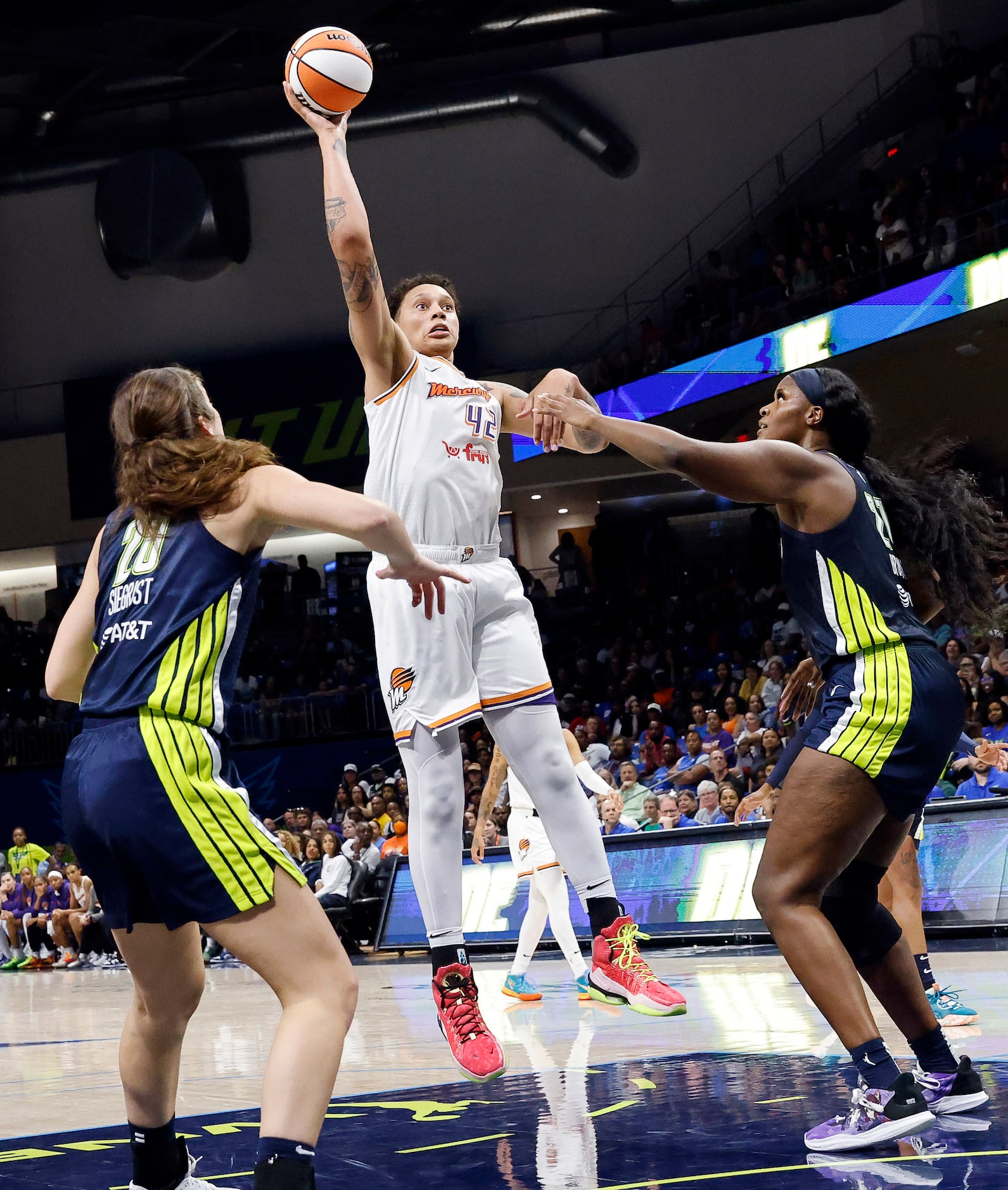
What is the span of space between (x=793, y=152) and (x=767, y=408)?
1997 cm

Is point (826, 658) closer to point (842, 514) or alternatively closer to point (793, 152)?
point (842, 514)

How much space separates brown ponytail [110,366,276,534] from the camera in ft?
10.8

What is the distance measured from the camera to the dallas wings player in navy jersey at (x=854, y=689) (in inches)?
161

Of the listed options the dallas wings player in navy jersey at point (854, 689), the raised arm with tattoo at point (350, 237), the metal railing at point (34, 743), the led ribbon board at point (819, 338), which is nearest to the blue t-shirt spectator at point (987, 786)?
the led ribbon board at point (819, 338)

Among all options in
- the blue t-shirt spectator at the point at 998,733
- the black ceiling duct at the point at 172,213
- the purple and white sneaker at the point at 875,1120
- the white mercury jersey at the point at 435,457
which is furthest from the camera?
the black ceiling duct at the point at 172,213

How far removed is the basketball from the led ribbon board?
11.3 metres

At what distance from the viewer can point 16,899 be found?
1903cm

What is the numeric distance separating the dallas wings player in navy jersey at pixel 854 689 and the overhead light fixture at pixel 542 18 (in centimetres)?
2017

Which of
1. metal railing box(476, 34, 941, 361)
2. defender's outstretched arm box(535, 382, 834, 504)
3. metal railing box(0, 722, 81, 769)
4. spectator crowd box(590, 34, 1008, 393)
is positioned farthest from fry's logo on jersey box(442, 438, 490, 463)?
metal railing box(0, 722, 81, 769)

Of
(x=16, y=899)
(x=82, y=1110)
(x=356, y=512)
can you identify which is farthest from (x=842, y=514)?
(x=16, y=899)

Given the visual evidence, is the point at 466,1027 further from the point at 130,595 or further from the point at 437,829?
the point at 130,595

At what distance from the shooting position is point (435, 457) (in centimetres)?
486

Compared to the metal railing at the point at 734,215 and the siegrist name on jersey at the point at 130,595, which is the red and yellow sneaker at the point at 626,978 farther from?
the metal railing at the point at 734,215

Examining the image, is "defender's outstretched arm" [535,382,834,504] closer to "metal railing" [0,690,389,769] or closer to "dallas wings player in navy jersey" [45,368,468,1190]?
"dallas wings player in navy jersey" [45,368,468,1190]
